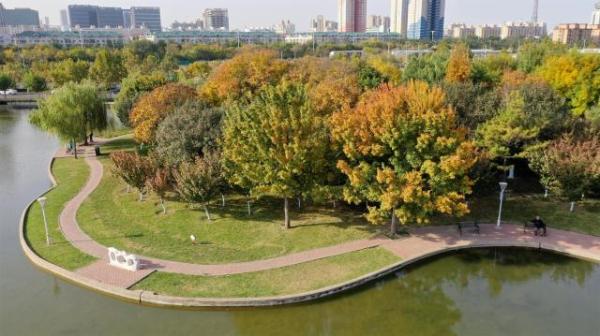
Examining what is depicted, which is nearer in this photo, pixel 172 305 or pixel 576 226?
pixel 172 305

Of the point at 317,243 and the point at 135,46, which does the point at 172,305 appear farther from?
the point at 135,46

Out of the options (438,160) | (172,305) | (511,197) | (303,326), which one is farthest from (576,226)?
(172,305)

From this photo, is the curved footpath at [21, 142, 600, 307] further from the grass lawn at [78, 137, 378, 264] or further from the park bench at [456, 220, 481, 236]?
the grass lawn at [78, 137, 378, 264]

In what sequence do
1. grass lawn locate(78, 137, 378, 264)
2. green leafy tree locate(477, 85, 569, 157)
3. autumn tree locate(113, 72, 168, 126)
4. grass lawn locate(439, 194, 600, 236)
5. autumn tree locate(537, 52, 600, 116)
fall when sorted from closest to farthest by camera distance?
grass lawn locate(78, 137, 378, 264) → grass lawn locate(439, 194, 600, 236) → green leafy tree locate(477, 85, 569, 157) → autumn tree locate(537, 52, 600, 116) → autumn tree locate(113, 72, 168, 126)

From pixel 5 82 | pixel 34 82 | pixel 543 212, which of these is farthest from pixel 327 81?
pixel 5 82

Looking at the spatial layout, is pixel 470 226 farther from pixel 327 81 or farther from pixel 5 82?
pixel 5 82

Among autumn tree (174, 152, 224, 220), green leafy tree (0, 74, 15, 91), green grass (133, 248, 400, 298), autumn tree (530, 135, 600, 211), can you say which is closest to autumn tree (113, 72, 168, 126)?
autumn tree (174, 152, 224, 220)

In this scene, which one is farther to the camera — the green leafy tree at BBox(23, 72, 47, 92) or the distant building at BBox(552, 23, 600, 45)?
the distant building at BBox(552, 23, 600, 45)
